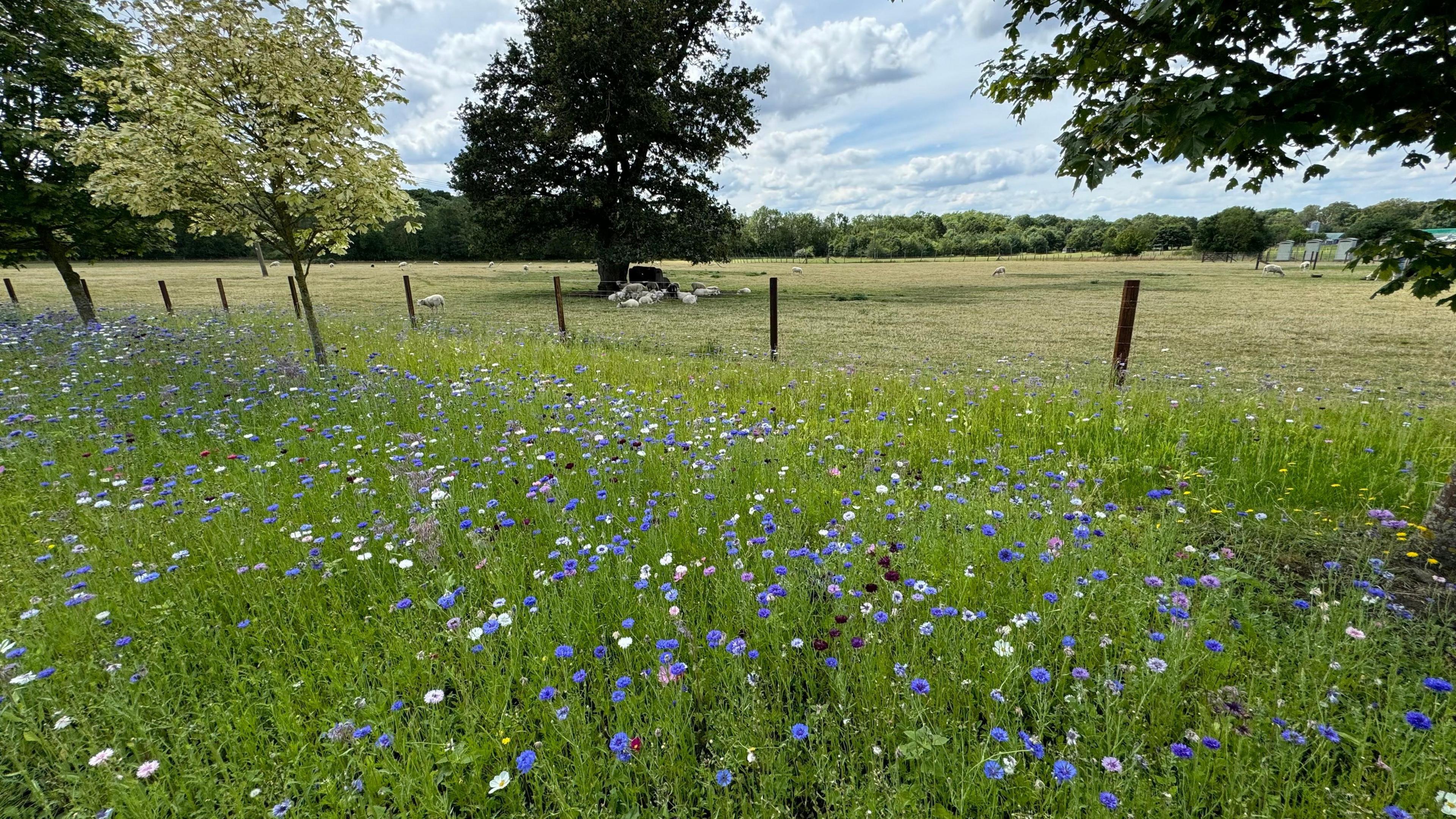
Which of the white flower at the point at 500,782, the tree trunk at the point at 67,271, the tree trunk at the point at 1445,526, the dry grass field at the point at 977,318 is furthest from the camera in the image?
the tree trunk at the point at 67,271

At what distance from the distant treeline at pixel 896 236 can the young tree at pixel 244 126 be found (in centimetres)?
2234

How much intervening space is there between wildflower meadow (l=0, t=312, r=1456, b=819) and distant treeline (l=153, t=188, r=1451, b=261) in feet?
92.3

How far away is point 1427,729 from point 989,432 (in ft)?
12.9

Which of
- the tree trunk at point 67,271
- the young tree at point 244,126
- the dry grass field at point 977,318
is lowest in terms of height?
the dry grass field at point 977,318

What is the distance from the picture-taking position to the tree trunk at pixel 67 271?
13406mm

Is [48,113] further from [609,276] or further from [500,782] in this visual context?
[609,276]

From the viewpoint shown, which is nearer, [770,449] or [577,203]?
[770,449]

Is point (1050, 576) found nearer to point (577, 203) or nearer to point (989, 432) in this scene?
point (989, 432)

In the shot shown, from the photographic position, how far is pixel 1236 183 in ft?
11.1

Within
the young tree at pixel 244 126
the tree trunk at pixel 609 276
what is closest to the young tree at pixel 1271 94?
the young tree at pixel 244 126

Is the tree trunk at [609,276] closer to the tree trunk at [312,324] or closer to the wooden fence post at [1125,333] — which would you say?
the tree trunk at [312,324]

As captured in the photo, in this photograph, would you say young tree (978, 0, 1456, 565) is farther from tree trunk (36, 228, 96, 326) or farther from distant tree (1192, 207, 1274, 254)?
distant tree (1192, 207, 1274, 254)

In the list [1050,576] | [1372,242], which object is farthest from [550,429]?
[1372,242]

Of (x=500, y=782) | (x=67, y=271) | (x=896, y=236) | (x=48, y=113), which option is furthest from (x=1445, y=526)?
(x=896, y=236)
